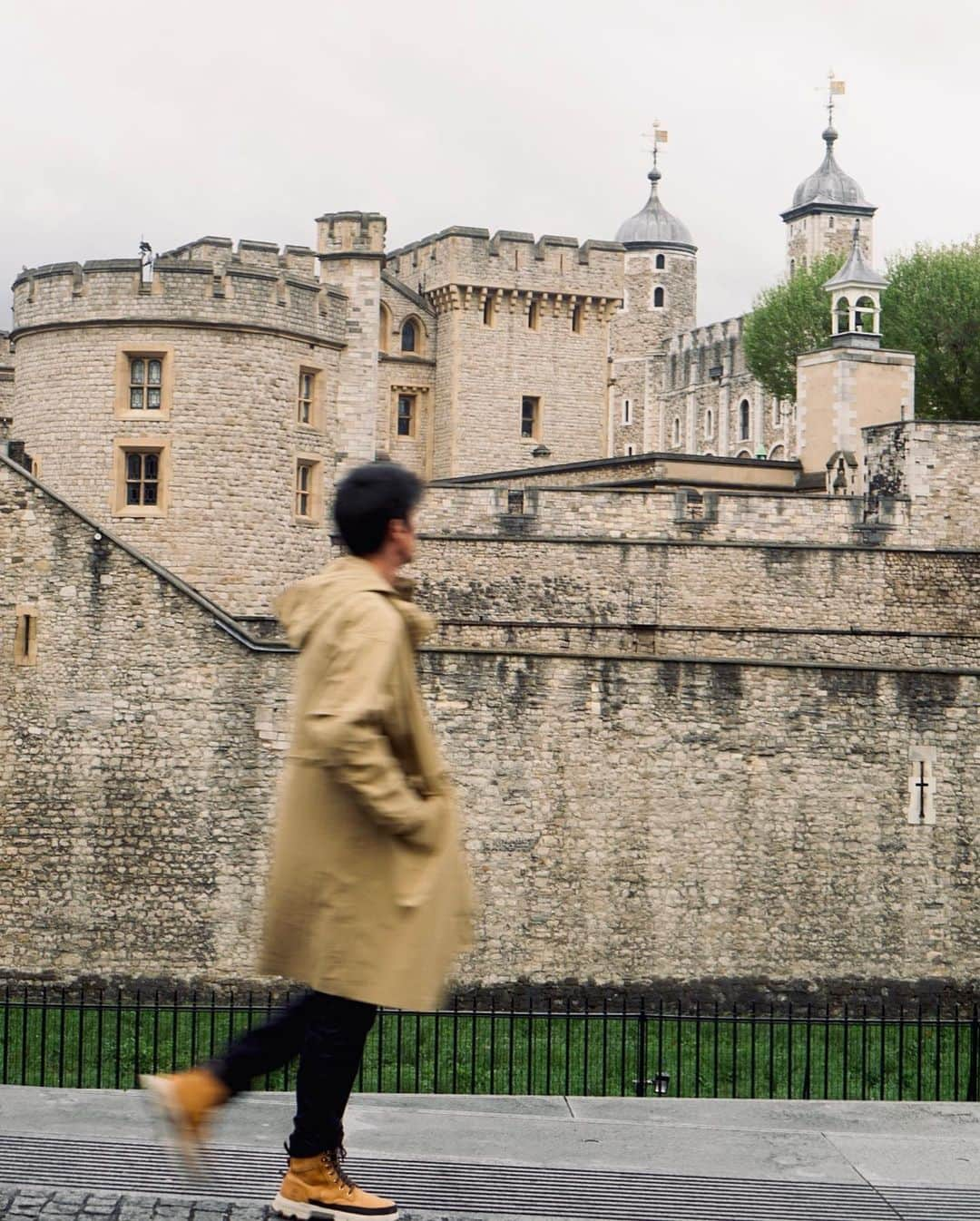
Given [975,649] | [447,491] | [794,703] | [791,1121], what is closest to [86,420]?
[447,491]

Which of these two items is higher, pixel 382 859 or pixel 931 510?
pixel 931 510

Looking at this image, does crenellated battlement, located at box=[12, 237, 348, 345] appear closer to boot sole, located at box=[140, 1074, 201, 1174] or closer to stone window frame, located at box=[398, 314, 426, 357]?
boot sole, located at box=[140, 1074, 201, 1174]

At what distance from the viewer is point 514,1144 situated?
8.63 m

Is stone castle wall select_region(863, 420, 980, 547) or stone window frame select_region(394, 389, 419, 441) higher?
stone window frame select_region(394, 389, 419, 441)

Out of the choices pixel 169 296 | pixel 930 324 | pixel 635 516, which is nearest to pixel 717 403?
pixel 930 324

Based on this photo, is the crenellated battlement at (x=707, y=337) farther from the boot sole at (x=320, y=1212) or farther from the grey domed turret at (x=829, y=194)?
the boot sole at (x=320, y=1212)

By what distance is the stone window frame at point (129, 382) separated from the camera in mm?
26391

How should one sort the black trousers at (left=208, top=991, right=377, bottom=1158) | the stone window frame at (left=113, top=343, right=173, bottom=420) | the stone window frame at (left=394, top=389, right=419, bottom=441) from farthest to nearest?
the stone window frame at (left=394, top=389, right=419, bottom=441), the stone window frame at (left=113, top=343, right=173, bottom=420), the black trousers at (left=208, top=991, right=377, bottom=1158)

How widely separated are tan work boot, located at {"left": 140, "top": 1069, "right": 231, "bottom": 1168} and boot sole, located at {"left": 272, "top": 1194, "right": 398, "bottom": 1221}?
0.37 m

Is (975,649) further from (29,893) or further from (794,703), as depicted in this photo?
(29,893)

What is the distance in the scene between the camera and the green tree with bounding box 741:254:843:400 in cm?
6203

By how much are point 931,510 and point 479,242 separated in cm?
2003

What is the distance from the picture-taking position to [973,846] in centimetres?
2222

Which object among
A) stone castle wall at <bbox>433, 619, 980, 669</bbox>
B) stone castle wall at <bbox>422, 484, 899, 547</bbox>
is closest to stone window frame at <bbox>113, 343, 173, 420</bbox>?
stone castle wall at <bbox>422, 484, 899, 547</bbox>
